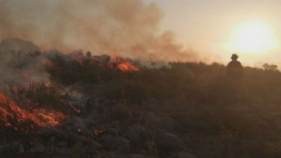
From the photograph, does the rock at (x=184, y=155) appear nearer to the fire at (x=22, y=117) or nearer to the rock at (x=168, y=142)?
the rock at (x=168, y=142)

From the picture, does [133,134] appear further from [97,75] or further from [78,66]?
[78,66]

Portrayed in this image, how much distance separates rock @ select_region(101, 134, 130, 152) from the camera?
1190 centimetres

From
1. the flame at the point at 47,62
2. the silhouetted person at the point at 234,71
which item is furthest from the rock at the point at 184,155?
the silhouetted person at the point at 234,71

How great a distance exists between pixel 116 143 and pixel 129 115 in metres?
2.29

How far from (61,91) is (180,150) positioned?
5.37 meters

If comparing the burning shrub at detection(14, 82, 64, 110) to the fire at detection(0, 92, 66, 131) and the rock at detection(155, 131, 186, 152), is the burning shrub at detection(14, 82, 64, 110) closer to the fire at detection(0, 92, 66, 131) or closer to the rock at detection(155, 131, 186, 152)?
the fire at detection(0, 92, 66, 131)

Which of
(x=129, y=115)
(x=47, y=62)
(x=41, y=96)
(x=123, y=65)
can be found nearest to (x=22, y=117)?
(x=41, y=96)

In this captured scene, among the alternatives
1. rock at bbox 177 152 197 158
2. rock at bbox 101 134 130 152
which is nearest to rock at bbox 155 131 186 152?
rock at bbox 177 152 197 158

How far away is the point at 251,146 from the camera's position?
41.3 ft

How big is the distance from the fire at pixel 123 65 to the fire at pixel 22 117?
7953 millimetres

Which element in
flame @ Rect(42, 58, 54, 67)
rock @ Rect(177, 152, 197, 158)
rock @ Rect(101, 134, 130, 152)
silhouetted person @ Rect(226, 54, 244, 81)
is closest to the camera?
rock @ Rect(177, 152, 197, 158)

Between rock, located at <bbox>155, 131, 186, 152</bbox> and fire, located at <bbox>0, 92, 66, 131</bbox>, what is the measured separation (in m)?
2.75

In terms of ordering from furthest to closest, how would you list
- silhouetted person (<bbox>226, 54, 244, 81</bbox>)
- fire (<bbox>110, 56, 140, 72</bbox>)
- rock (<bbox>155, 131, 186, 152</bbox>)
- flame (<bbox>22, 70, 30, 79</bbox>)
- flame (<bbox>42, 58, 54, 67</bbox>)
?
silhouetted person (<bbox>226, 54, 244, 81</bbox>) → fire (<bbox>110, 56, 140, 72</bbox>) → flame (<bbox>42, 58, 54, 67</bbox>) → flame (<bbox>22, 70, 30, 79</bbox>) → rock (<bbox>155, 131, 186, 152</bbox>)

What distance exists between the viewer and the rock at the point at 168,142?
12.3 metres
